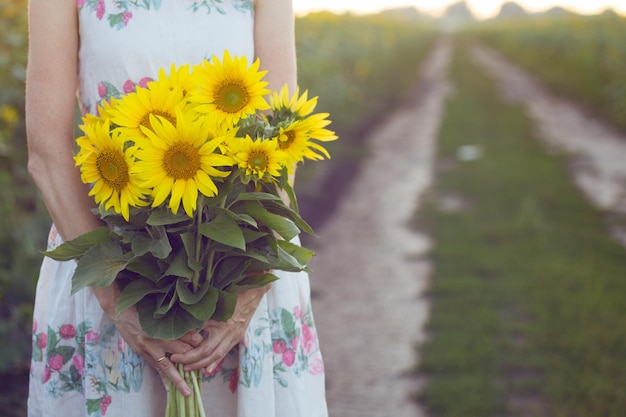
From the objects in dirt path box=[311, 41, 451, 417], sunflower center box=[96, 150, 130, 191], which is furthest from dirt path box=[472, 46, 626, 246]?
sunflower center box=[96, 150, 130, 191]

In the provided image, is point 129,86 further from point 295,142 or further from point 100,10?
point 295,142

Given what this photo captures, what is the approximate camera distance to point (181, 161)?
4.10 feet

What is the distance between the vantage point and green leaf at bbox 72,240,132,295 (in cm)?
128

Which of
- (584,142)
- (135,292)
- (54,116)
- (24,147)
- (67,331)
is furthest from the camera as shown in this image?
(584,142)

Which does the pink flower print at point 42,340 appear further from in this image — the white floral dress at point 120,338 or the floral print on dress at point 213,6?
the floral print on dress at point 213,6

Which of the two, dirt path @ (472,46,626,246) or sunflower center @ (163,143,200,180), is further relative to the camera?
dirt path @ (472,46,626,246)

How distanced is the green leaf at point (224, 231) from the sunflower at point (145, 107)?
185 mm

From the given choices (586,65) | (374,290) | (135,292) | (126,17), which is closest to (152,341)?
(135,292)

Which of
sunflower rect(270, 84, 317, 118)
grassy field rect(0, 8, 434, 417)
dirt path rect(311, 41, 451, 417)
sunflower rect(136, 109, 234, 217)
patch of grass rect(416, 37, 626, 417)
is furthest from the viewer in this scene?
dirt path rect(311, 41, 451, 417)

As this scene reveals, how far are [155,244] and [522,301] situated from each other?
3.38 metres

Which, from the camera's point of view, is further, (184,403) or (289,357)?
(289,357)

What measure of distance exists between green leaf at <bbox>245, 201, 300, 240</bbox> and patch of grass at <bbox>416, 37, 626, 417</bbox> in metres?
2.04

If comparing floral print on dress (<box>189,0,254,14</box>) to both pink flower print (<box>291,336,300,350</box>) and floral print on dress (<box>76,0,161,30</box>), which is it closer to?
floral print on dress (<box>76,0,161,30</box>)

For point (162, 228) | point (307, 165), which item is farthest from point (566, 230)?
point (162, 228)
